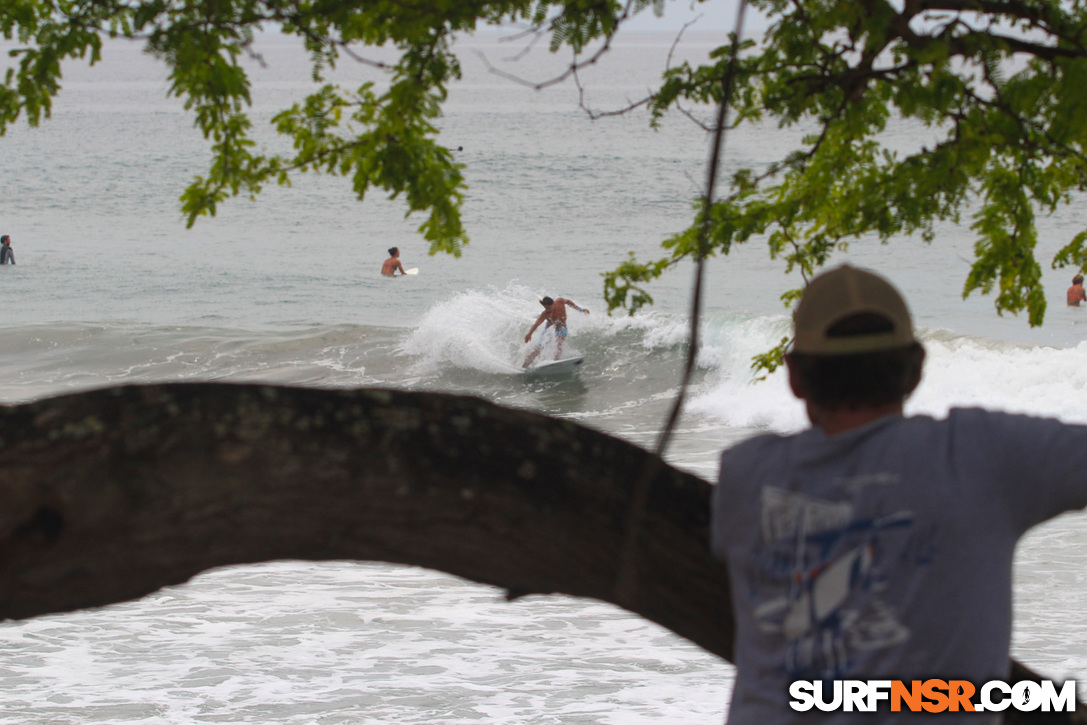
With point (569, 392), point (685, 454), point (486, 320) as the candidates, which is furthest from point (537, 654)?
point (486, 320)

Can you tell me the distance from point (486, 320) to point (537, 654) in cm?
1699

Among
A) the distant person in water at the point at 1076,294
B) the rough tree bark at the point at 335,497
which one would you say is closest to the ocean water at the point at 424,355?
the distant person in water at the point at 1076,294

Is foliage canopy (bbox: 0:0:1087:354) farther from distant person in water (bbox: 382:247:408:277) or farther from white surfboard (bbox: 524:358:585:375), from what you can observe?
distant person in water (bbox: 382:247:408:277)

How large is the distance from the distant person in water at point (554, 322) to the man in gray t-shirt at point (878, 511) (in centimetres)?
1801

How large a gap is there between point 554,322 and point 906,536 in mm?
19179

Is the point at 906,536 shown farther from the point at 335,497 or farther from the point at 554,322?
the point at 554,322

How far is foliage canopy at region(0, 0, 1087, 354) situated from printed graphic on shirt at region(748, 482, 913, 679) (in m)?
1.71

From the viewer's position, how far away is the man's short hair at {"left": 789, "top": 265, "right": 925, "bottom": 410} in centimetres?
163

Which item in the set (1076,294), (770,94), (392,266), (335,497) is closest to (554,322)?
(1076,294)

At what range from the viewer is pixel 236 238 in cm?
4306

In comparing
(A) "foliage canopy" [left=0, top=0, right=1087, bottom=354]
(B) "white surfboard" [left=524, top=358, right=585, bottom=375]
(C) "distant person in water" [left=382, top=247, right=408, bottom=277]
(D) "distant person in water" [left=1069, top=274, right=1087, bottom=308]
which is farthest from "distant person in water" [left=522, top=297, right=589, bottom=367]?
(A) "foliage canopy" [left=0, top=0, right=1087, bottom=354]

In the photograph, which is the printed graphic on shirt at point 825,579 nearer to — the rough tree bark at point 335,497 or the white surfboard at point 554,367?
the rough tree bark at point 335,497

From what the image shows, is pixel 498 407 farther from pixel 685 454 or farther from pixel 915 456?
pixel 685 454

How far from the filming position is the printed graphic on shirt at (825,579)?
157 centimetres
